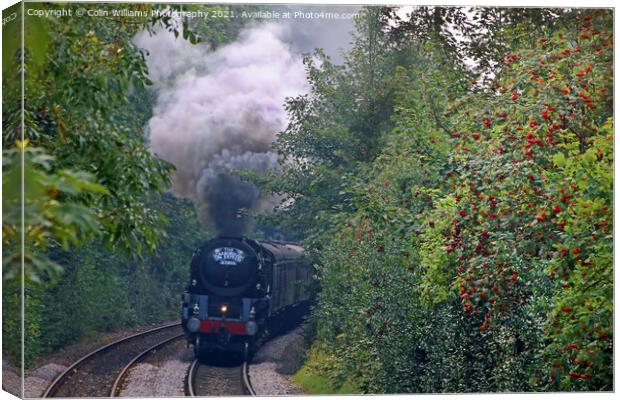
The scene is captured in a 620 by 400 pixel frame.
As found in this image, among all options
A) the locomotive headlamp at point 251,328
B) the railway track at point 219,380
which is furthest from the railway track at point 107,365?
the locomotive headlamp at point 251,328

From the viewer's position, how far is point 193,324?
16594mm

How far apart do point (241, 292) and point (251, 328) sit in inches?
59.5

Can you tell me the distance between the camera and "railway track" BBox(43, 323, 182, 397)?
12820 mm

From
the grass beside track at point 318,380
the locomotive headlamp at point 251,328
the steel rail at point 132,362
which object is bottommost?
the locomotive headlamp at point 251,328

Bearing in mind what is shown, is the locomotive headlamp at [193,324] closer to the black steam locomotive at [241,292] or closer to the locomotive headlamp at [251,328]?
the black steam locomotive at [241,292]

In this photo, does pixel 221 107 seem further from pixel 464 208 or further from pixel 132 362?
pixel 132 362

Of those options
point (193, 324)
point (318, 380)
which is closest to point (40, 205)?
point (318, 380)

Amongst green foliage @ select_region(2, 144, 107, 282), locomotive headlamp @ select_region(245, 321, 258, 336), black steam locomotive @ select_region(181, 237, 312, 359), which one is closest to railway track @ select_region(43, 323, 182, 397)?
black steam locomotive @ select_region(181, 237, 312, 359)

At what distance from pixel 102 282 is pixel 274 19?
4944 mm

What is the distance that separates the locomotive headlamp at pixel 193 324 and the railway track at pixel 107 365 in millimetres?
1079

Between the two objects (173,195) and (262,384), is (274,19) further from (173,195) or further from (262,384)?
(262,384)

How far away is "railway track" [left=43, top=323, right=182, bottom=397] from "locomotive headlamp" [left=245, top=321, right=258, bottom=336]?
1856mm

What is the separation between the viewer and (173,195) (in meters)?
13.7

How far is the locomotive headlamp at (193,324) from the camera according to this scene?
16328 millimetres
